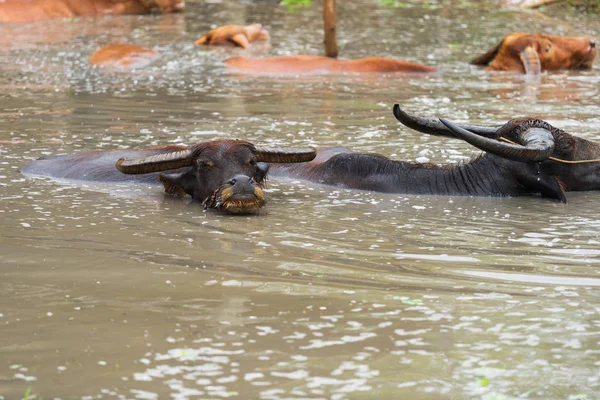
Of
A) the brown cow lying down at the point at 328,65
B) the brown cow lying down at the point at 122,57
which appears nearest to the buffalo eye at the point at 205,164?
the brown cow lying down at the point at 328,65

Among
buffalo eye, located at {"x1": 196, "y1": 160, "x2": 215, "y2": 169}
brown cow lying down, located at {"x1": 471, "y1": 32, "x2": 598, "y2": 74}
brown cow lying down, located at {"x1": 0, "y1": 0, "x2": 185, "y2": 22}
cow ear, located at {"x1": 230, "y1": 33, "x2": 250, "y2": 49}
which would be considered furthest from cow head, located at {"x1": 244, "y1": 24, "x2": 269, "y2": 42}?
buffalo eye, located at {"x1": 196, "y1": 160, "x2": 215, "y2": 169}

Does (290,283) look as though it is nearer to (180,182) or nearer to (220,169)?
(220,169)

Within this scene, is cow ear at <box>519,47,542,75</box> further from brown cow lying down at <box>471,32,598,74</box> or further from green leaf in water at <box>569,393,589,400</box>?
green leaf in water at <box>569,393,589,400</box>

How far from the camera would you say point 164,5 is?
87.4ft

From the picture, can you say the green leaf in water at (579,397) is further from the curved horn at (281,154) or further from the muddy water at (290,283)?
the curved horn at (281,154)

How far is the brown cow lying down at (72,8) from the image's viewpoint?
925 inches

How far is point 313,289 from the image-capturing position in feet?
17.4

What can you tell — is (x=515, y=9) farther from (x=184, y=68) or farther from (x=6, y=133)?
(x=6, y=133)

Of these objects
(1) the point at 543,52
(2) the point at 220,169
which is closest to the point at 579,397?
(2) the point at 220,169

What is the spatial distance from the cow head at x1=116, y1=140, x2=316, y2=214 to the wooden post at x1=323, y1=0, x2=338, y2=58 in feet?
27.3

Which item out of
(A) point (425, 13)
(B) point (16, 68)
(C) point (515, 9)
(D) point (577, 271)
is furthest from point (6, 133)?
(C) point (515, 9)

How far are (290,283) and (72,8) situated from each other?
2111 cm

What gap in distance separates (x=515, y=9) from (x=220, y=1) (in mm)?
8458

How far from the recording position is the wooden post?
15.8 m
